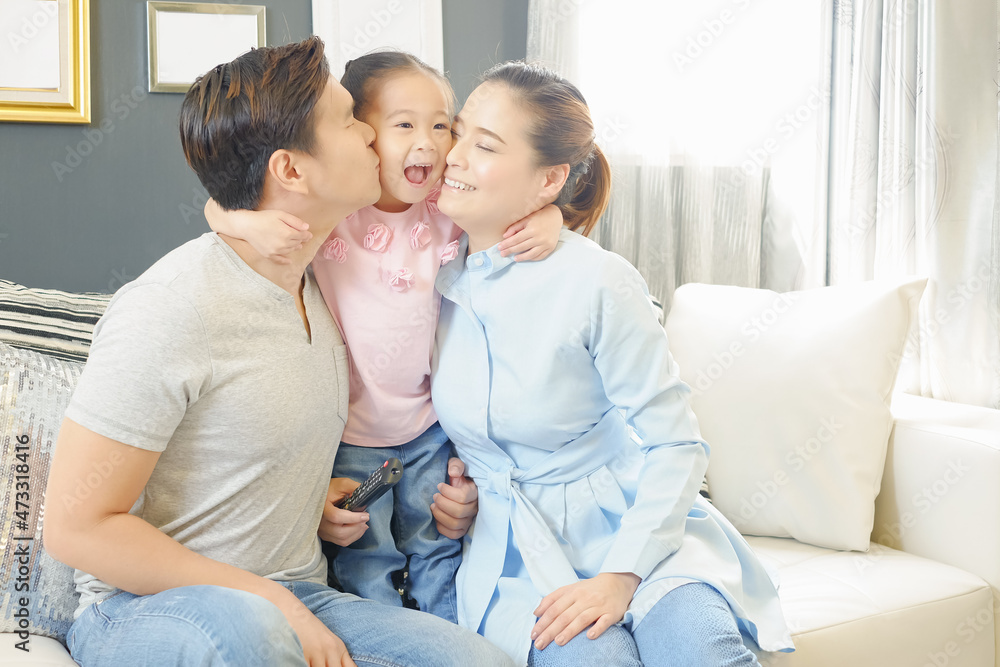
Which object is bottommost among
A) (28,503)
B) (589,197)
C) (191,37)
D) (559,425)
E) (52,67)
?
(28,503)

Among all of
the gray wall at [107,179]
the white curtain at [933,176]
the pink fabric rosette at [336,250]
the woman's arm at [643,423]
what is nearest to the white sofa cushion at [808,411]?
the white curtain at [933,176]

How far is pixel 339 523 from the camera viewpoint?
1237mm

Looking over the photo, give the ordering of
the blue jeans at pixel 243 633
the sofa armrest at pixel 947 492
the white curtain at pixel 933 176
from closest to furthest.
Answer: the blue jeans at pixel 243 633, the sofa armrest at pixel 947 492, the white curtain at pixel 933 176

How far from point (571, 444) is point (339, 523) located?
394mm

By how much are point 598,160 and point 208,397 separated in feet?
2.64

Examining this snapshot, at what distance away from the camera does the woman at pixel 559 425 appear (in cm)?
114

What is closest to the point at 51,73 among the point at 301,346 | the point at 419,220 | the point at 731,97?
the point at 419,220

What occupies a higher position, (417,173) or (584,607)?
(417,173)

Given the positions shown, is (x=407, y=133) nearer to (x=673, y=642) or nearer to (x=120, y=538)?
(x=120, y=538)

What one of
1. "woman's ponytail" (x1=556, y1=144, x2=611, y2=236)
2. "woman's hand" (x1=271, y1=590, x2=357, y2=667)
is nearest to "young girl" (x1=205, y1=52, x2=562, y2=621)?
"woman's ponytail" (x1=556, y1=144, x2=611, y2=236)

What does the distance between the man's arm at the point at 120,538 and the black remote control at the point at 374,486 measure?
220 mm

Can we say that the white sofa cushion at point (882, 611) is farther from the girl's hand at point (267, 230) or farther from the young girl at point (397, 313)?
the girl's hand at point (267, 230)

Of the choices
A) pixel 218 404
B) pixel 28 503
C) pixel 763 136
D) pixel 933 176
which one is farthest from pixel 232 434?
pixel 763 136

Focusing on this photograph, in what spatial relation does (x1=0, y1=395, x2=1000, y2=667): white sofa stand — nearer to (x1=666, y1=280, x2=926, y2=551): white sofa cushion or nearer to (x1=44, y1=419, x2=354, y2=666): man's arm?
(x1=666, y1=280, x2=926, y2=551): white sofa cushion
